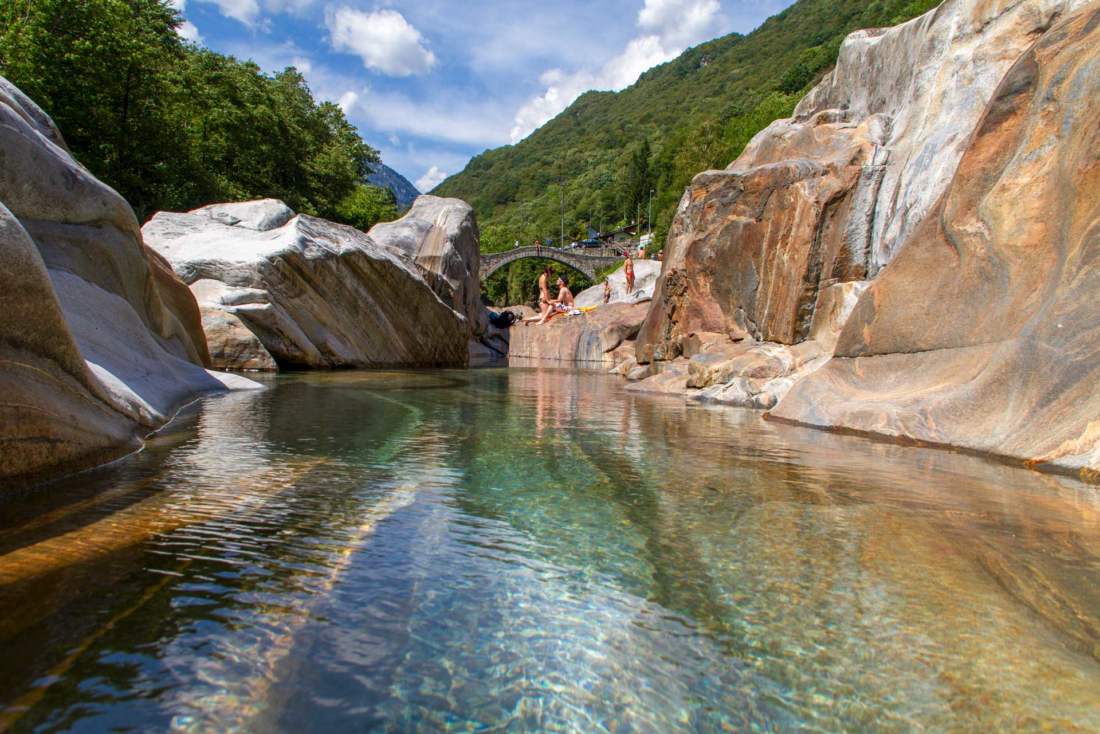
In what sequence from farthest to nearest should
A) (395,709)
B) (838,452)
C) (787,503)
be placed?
(838,452), (787,503), (395,709)

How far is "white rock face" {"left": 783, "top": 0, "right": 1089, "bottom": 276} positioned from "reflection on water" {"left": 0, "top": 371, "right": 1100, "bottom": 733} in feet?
20.4

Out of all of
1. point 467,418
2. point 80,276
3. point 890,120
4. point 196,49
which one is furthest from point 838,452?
point 196,49

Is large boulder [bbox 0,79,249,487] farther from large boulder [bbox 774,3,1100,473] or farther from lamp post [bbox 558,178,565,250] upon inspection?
lamp post [bbox 558,178,565,250]

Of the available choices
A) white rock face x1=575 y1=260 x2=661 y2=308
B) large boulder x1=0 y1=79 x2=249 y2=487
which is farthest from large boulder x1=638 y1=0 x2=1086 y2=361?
white rock face x1=575 y1=260 x2=661 y2=308

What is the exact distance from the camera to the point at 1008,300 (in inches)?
216

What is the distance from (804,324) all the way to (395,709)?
1082 centimetres

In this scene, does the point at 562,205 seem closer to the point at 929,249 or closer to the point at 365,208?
the point at 365,208

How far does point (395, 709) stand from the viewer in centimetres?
154

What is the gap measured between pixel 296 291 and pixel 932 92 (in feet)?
43.6

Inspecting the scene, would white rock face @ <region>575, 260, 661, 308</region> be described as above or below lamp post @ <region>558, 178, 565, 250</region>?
below

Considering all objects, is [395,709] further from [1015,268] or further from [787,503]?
[1015,268]

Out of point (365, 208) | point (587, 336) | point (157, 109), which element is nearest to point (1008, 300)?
point (587, 336)

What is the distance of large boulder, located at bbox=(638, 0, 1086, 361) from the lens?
9.11 metres

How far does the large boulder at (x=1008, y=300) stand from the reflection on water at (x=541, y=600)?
2.68ft
